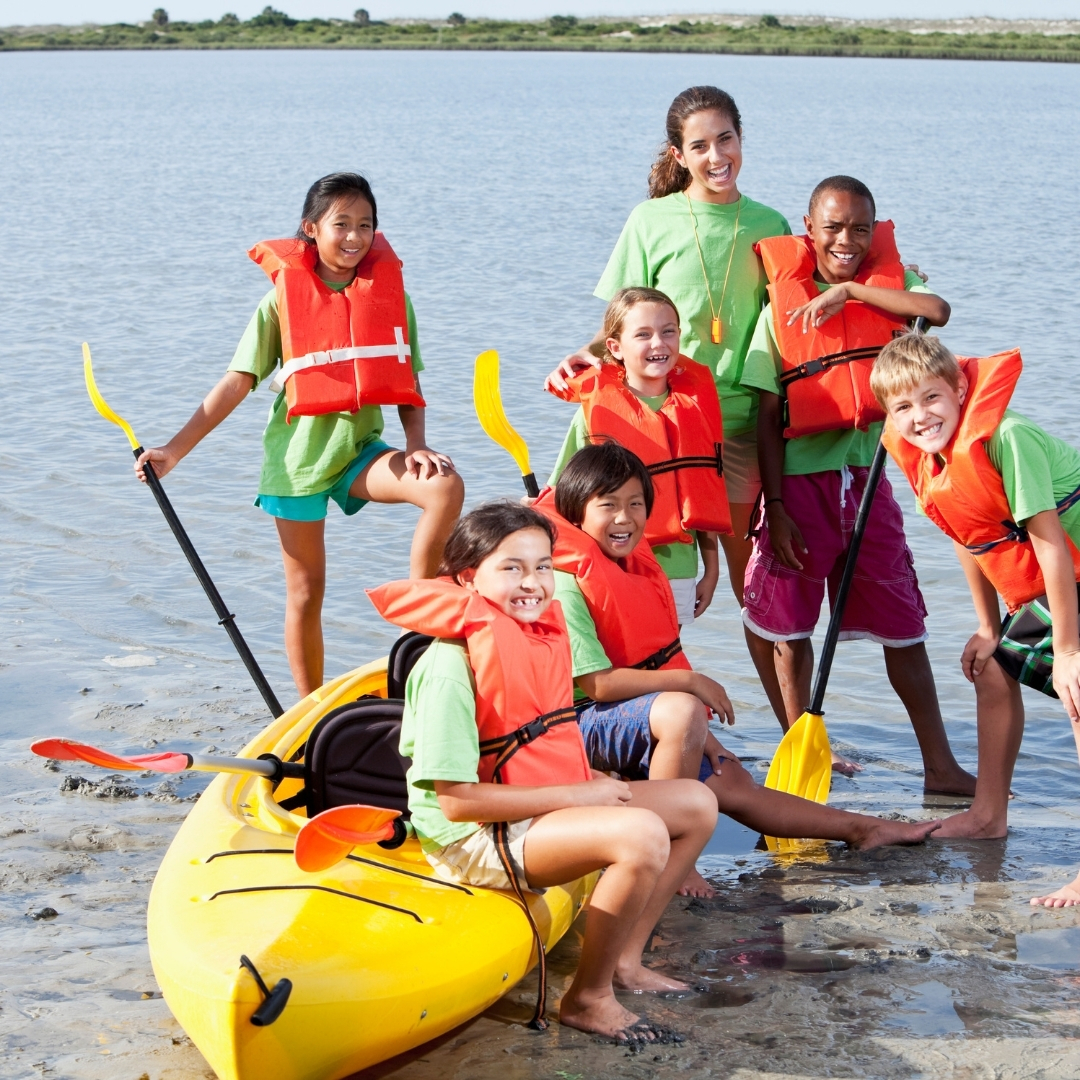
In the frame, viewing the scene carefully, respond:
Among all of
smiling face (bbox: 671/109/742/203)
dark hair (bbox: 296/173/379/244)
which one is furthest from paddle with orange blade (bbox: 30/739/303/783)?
smiling face (bbox: 671/109/742/203)

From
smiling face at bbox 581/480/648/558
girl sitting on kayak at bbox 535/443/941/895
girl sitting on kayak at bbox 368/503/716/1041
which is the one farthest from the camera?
smiling face at bbox 581/480/648/558

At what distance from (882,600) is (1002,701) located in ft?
1.84

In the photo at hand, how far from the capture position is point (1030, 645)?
145 inches

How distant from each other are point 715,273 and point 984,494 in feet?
3.89

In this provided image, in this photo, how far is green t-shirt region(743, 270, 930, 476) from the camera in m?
4.21

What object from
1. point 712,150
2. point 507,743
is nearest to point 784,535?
point 712,150

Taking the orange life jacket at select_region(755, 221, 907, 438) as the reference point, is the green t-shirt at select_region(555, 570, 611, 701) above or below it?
below

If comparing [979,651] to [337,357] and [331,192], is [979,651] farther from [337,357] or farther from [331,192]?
[331,192]

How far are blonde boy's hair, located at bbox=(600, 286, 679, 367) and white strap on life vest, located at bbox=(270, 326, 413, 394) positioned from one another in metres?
0.74

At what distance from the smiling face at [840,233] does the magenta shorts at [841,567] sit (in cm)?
59

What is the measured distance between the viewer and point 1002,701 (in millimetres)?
3842

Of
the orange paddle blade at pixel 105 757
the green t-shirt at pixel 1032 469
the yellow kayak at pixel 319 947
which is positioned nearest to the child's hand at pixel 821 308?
the green t-shirt at pixel 1032 469

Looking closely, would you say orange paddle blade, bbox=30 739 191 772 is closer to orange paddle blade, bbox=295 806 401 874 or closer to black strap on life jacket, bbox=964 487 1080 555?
orange paddle blade, bbox=295 806 401 874

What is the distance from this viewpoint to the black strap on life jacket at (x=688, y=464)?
155 inches
